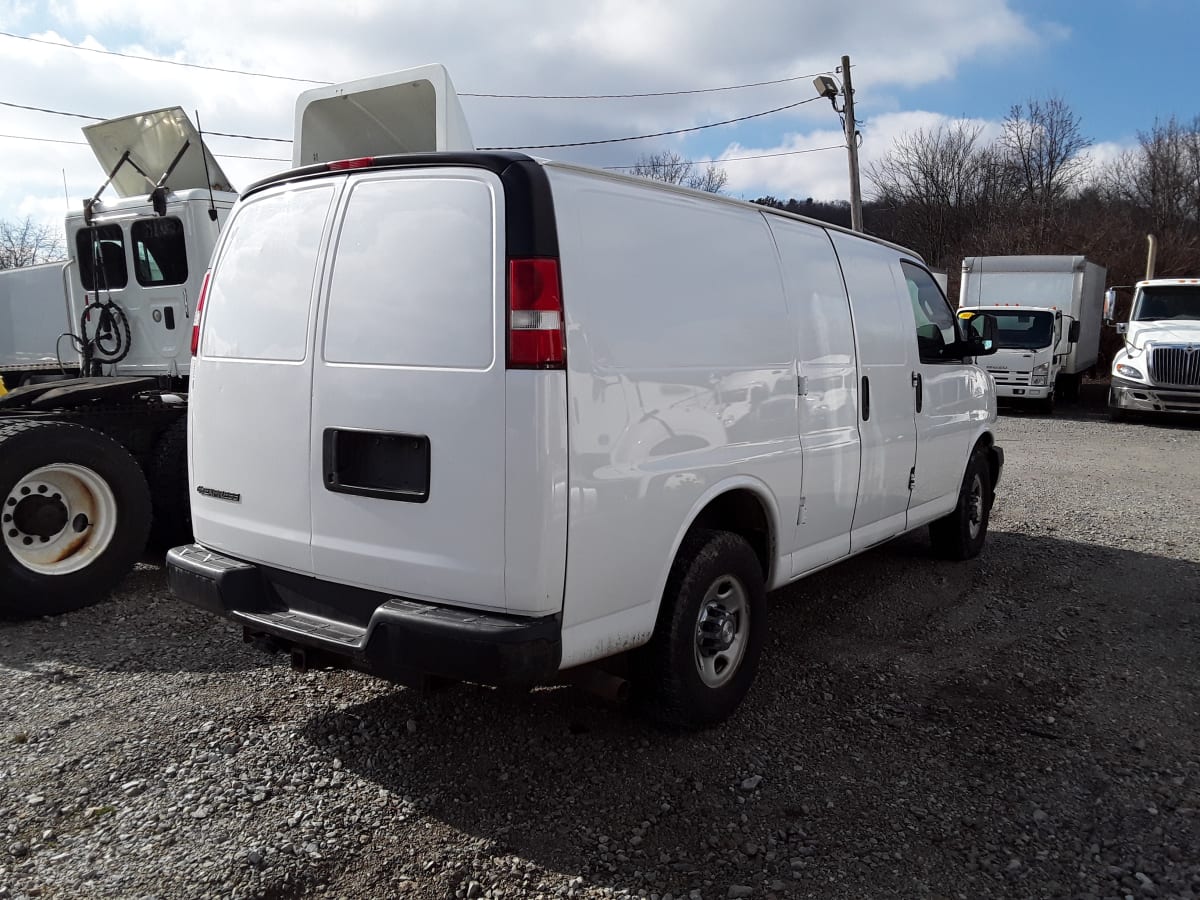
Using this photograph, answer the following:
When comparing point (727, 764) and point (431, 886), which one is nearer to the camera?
point (431, 886)

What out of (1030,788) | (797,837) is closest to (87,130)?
(797,837)

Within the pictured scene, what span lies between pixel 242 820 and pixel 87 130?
6349 millimetres

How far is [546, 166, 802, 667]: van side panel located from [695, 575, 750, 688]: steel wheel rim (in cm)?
42

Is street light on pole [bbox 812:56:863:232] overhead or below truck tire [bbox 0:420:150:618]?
overhead

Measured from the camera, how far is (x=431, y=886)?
281 centimetres

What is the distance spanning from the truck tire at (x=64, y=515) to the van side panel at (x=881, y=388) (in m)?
4.25

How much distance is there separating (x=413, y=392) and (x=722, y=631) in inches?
65.2

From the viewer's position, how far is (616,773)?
3484mm

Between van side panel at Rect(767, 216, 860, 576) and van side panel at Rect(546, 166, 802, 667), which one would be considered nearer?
van side panel at Rect(546, 166, 802, 667)

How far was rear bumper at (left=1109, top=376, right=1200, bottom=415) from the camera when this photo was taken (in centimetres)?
1523

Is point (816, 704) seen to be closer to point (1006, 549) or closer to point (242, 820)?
point (242, 820)

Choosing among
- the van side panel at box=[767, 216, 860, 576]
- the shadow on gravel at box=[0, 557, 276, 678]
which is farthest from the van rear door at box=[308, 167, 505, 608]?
the van side panel at box=[767, 216, 860, 576]

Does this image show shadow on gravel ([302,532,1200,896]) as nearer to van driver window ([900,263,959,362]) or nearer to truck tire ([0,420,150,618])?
van driver window ([900,263,959,362])

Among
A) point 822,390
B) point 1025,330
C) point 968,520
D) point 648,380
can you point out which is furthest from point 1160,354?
point 648,380
